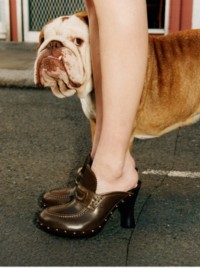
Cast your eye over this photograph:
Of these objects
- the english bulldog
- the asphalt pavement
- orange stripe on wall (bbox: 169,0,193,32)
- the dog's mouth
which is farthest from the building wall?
the dog's mouth

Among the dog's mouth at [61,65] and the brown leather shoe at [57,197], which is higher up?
the dog's mouth at [61,65]

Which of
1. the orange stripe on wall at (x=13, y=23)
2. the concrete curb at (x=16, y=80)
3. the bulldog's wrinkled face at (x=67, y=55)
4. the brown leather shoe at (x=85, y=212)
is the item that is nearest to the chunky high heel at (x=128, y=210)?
the brown leather shoe at (x=85, y=212)

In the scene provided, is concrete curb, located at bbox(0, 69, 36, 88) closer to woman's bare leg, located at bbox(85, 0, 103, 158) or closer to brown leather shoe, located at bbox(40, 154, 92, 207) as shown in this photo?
brown leather shoe, located at bbox(40, 154, 92, 207)

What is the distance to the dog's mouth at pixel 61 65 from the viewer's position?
8.07ft

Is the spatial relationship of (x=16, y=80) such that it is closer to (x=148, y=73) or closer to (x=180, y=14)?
(x=180, y=14)

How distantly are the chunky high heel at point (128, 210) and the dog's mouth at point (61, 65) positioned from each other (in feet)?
1.76

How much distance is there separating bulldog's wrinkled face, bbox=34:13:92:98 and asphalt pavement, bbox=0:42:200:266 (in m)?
0.59

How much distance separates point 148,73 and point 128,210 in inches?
27.1

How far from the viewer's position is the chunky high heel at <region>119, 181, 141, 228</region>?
2360 mm

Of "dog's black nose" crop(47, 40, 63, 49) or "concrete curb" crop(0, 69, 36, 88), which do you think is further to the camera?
"concrete curb" crop(0, 69, 36, 88)

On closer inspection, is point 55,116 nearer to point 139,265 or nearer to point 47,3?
point 139,265

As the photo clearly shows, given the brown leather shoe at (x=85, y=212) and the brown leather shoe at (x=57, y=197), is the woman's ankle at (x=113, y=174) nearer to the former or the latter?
the brown leather shoe at (x=85, y=212)

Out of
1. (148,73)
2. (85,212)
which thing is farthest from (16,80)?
(85,212)

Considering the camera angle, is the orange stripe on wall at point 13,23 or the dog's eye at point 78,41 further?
the orange stripe on wall at point 13,23
